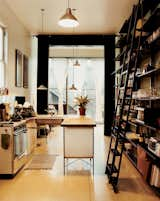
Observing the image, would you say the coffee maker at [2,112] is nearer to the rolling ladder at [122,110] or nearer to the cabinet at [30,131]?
the cabinet at [30,131]

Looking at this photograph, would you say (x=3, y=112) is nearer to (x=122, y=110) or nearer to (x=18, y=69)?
(x=122, y=110)

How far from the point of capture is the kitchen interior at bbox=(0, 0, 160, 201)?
4.15 m

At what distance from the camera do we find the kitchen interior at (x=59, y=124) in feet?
13.6

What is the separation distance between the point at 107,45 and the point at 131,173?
580cm

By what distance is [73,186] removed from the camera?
430 cm

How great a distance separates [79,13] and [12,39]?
196cm

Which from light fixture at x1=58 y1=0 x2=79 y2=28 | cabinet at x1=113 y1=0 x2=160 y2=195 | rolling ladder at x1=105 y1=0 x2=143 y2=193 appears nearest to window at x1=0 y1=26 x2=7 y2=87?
light fixture at x1=58 y1=0 x2=79 y2=28

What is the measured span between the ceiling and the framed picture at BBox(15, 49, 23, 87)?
1.07 meters

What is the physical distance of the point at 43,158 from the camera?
20.5ft

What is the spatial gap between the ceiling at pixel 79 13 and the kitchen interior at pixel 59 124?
0.03 m

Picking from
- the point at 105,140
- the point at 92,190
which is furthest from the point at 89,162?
the point at 105,140

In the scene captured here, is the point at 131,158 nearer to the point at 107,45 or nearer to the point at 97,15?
the point at 97,15

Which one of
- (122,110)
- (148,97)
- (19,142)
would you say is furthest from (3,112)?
(148,97)

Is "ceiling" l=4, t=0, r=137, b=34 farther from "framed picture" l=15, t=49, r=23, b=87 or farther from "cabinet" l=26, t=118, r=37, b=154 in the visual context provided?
"cabinet" l=26, t=118, r=37, b=154
